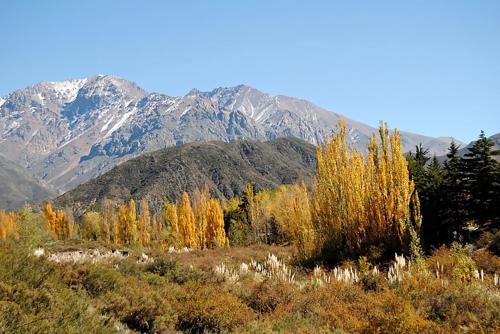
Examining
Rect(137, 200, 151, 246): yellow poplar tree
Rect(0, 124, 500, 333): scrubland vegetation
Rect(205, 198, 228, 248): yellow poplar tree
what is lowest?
Rect(137, 200, 151, 246): yellow poplar tree

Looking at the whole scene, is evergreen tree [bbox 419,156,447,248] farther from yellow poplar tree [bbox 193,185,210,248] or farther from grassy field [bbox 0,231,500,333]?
yellow poplar tree [bbox 193,185,210,248]

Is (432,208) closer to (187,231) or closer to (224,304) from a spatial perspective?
(224,304)

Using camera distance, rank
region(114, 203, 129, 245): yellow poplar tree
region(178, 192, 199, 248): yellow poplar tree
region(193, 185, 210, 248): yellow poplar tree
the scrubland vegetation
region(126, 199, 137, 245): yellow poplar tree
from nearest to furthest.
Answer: the scrubland vegetation, region(178, 192, 199, 248): yellow poplar tree, region(193, 185, 210, 248): yellow poplar tree, region(126, 199, 137, 245): yellow poplar tree, region(114, 203, 129, 245): yellow poplar tree

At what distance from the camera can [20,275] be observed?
23.9 feet

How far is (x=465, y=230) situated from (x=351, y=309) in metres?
14.6

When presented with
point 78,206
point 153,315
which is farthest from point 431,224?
point 78,206

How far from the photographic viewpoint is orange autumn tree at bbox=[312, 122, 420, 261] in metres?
18.9

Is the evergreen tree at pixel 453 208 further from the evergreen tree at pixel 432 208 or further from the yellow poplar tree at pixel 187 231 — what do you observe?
the yellow poplar tree at pixel 187 231

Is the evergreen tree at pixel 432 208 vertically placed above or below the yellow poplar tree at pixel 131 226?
above

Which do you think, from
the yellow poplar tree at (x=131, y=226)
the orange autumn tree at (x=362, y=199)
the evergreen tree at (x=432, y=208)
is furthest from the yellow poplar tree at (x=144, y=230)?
the evergreen tree at (x=432, y=208)

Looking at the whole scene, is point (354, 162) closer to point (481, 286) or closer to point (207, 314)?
point (481, 286)

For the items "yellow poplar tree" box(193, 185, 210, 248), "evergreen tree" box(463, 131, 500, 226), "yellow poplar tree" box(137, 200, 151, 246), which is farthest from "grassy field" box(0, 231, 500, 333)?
"yellow poplar tree" box(137, 200, 151, 246)

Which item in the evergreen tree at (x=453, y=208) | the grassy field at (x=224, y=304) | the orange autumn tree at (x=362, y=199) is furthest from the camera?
the evergreen tree at (x=453, y=208)

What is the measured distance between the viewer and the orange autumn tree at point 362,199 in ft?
62.0
